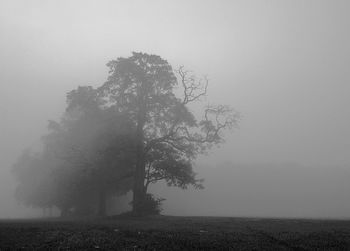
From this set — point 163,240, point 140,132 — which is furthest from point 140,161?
point 163,240

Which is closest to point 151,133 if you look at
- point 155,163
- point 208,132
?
point 155,163

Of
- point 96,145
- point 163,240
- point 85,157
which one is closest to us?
point 163,240

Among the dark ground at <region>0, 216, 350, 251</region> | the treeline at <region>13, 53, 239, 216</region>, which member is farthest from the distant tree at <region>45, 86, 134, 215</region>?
the dark ground at <region>0, 216, 350, 251</region>

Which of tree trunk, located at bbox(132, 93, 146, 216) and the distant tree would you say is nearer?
the distant tree

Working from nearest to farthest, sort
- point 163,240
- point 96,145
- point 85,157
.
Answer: point 163,240
point 96,145
point 85,157

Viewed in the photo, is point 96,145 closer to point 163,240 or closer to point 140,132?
point 140,132

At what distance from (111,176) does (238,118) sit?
16.0 meters

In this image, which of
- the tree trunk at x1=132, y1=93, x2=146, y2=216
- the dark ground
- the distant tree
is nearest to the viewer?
the dark ground

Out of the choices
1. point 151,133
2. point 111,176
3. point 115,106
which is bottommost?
point 111,176

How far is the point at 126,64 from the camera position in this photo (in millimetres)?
39562

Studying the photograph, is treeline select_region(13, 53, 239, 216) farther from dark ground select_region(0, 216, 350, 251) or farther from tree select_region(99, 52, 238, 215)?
dark ground select_region(0, 216, 350, 251)

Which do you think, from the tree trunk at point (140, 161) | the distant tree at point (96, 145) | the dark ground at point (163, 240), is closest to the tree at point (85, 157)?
the distant tree at point (96, 145)

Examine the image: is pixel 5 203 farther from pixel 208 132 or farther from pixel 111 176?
pixel 208 132

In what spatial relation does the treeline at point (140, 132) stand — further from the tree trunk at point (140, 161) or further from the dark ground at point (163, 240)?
the dark ground at point (163, 240)
